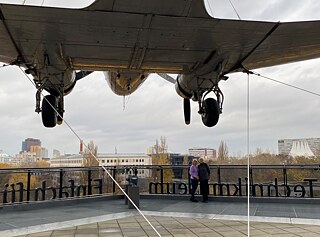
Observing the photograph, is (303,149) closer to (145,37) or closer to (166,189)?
Result: (166,189)

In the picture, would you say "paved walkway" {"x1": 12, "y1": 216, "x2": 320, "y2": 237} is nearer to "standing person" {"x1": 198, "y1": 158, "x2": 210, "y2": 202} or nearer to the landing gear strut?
the landing gear strut

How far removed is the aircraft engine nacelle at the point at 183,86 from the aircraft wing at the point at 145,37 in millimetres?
942

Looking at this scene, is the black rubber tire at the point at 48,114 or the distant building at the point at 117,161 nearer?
the black rubber tire at the point at 48,114

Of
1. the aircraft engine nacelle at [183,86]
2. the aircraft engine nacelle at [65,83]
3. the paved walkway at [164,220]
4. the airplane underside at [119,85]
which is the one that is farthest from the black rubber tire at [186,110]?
the aircraft engine nacelle at [65,83]

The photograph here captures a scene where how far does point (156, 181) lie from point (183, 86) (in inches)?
171

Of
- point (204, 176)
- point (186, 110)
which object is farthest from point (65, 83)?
point (204, 176)

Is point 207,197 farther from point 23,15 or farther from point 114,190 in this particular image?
point 23,15

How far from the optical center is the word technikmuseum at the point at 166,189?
9289 millimetres

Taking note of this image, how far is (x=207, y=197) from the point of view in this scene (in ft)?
33.4

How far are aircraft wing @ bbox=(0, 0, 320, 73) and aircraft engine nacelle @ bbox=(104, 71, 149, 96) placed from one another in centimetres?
91

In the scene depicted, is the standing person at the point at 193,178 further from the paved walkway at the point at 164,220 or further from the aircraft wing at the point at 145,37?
the aircraft wing at the point at 145,37

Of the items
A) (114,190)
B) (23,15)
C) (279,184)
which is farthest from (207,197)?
(23,15)

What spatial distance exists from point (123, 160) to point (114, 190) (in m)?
1.87

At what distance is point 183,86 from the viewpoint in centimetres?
877
